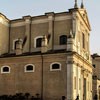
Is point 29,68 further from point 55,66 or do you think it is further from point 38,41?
point 38,41

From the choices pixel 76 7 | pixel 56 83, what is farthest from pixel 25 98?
pixel 76 7

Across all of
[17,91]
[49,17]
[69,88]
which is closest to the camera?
[69,88]

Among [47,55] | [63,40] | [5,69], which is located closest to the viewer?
[47,55]

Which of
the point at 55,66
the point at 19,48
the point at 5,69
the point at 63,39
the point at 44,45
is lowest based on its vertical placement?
the point at 5,69

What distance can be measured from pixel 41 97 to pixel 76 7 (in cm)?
1182

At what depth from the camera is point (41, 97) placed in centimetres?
3250

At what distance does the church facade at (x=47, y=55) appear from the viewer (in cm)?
3197

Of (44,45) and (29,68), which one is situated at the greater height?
(44,45)

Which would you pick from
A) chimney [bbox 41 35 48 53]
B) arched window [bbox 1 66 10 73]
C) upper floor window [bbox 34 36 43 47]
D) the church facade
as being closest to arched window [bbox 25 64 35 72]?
the church facade

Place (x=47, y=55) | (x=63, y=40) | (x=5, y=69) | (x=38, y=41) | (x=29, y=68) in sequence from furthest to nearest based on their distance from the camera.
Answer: (x=38, y=41), (x=63, y=40), (x=5, y=69), (x=29, y=68), (x=47, y=55)

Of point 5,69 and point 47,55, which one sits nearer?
point 47,55

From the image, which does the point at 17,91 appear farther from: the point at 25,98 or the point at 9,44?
the point at 9,44

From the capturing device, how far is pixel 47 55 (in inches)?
1297

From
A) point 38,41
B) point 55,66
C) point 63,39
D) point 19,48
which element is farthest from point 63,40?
point 19,48
